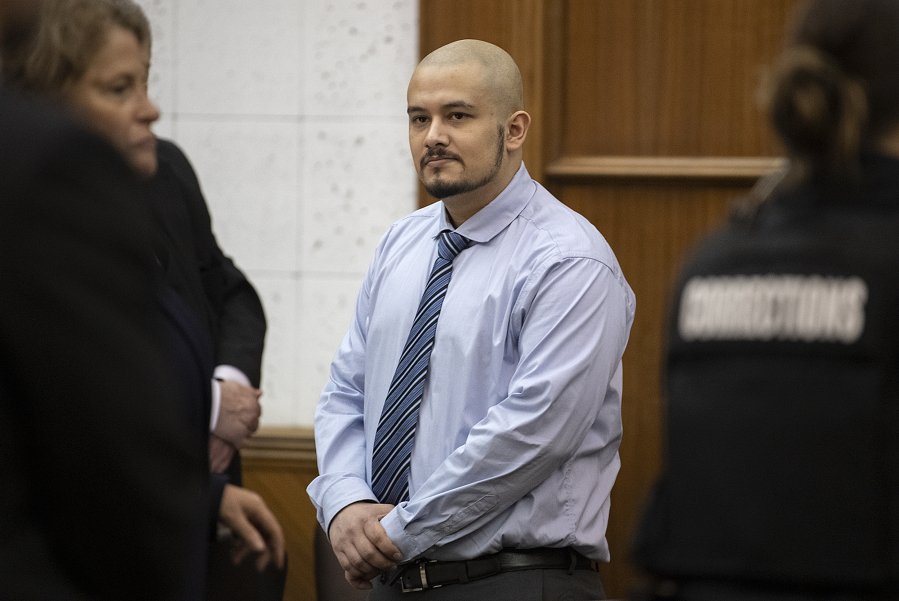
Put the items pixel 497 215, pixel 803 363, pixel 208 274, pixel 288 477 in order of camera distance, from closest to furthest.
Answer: pixel 803 363 < pixel 497 215 < pixel 208 274 < pixel 288 477

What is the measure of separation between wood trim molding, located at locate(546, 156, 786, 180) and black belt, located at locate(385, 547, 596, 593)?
1499 mm

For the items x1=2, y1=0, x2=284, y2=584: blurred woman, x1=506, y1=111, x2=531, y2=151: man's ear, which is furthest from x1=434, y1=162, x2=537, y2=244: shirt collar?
x1=2, y1=0, x2=284, y2=584: blurred woman

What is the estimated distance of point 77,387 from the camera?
0.90 meters

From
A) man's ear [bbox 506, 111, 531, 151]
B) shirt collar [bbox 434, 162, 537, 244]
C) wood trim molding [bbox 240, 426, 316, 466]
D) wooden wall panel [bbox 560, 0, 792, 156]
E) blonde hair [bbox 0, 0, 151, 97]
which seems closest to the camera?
blonde hair [bbox 0, 0, 151, 97]

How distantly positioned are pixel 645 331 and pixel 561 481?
1.24 meters

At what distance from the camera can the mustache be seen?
2.34 meters

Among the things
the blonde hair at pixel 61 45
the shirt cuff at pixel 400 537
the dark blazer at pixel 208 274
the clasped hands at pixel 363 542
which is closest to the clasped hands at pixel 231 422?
the dark blazer at pixel 208 274

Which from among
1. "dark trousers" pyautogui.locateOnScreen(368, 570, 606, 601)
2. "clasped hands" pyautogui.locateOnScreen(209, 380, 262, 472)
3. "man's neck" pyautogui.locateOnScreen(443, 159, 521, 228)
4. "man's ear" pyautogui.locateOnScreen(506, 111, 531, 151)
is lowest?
"dark trousers" pyautogui.locateOnScreen(368, 570, 606, 601)

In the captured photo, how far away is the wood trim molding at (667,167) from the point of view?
3188 mm

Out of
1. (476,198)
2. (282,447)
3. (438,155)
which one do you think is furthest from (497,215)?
(282,447)

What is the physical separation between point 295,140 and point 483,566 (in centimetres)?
192

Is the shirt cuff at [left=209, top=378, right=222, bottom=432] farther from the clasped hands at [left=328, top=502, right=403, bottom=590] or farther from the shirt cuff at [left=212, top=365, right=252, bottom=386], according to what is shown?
the clasped hands at [left=328, top=502, right=403, bottom=590]

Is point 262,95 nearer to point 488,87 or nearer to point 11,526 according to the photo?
point 488,87

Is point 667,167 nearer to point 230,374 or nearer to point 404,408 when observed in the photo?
point 404,408
